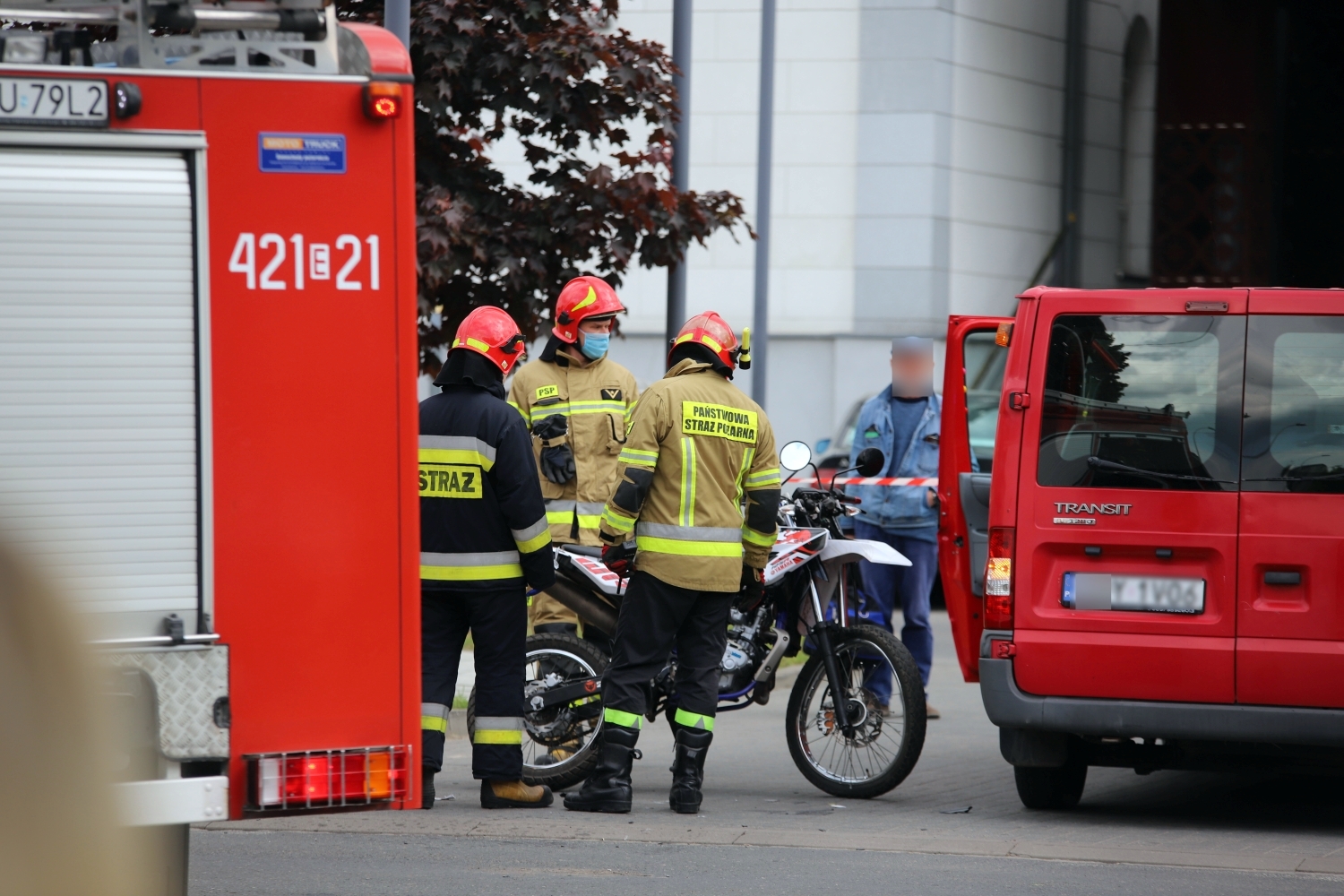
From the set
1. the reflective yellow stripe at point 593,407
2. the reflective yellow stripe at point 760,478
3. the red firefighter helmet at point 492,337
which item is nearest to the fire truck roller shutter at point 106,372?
the red firefighter helmet at point 492,337

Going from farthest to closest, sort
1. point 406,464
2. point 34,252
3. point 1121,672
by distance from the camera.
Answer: point 1121,672
point 406,464
point 34,252

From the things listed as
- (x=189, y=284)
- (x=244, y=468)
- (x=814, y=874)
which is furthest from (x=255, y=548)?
(x=814, y=874)

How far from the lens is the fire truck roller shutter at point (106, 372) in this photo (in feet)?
12.9

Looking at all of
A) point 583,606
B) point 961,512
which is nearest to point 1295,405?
point 961,512

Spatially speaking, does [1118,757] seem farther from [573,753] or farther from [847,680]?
[573,753]

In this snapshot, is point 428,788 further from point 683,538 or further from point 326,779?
point 326,779

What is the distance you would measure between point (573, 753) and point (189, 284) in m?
4.19

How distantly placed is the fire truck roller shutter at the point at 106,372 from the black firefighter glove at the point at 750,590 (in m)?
3.99

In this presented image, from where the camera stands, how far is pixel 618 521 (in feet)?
23.6

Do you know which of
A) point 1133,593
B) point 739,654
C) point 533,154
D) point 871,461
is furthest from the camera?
point 533,154

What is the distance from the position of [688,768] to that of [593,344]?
7.35 ft

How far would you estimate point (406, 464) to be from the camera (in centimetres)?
435

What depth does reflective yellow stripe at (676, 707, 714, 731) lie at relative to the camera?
7.42 metres

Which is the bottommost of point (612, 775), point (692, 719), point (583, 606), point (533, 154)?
point (612, 775)
